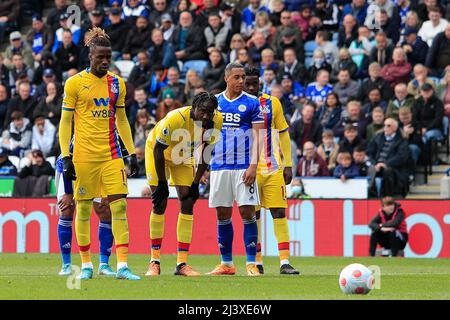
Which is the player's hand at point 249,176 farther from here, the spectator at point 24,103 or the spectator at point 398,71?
the spectator at point 24,103

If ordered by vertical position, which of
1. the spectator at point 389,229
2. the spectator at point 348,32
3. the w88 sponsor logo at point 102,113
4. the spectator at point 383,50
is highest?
the spectator at point 348,32

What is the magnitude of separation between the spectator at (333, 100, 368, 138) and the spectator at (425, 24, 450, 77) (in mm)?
1963

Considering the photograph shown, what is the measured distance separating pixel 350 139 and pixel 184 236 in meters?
9.28

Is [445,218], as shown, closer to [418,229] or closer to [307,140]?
[418,229]

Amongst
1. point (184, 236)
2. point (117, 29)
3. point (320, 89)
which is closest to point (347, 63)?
point (320, 89)

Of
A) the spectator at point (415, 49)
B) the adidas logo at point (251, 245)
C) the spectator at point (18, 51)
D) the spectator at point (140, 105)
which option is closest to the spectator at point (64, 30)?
the spectator at point (18, 51)

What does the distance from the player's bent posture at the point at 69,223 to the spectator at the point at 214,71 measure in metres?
11.9

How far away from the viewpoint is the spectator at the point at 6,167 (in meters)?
26.2

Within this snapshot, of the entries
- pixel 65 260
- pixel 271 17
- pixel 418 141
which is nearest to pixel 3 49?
pixel 271 17

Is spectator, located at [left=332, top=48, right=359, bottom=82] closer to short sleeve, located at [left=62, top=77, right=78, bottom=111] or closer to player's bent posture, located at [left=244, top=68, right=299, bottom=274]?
player's bent posture, located at [left=244, top=68, right=299, bottom=274]

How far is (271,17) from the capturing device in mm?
28031

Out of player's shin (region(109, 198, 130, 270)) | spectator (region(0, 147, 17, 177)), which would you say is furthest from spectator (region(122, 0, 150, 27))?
player's shin (region(109, 198, 130, 270))

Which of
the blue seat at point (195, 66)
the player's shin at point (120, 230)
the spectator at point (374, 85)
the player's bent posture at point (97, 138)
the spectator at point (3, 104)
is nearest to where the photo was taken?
the player's shin at point (120, 230)

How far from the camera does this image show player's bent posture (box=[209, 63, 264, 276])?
→ 51.0 ft
